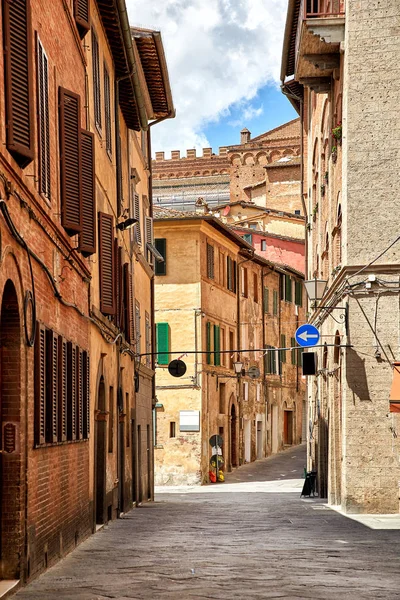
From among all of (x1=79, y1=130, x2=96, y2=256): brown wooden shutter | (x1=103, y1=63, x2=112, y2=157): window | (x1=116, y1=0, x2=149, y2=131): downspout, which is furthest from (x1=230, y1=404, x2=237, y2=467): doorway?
(x1=79, y1=130, x2=96, y2=256): brown wooden shutter

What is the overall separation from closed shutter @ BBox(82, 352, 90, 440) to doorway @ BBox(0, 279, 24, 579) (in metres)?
5.75

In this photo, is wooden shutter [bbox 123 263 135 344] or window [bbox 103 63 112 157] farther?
wooden shutter [bbox 123 263 135 344]

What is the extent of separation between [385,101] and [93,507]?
9846mm

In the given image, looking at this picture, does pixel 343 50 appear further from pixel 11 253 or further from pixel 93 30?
pixel 11 253

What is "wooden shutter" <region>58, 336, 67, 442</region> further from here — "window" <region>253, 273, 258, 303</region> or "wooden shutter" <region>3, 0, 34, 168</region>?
"window" <region>253, 273, 258, 303</region>

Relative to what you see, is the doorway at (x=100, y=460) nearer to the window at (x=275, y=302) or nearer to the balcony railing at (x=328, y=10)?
the balcony railing at (x=328, y=10)

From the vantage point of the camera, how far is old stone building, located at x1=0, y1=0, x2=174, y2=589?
9969 millimetres

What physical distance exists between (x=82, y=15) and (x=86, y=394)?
5.39m

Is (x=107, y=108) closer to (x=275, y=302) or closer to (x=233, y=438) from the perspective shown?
(x=233, y=438)

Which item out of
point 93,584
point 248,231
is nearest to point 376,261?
point 93,584

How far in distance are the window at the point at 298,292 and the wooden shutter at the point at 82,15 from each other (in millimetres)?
43791

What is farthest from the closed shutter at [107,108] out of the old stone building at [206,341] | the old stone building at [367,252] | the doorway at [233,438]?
the doorway at [233,438]

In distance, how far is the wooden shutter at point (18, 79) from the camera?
9070 mm

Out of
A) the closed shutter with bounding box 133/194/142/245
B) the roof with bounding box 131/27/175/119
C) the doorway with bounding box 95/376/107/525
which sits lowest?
the doorway with bounding box 95/376/107/525
